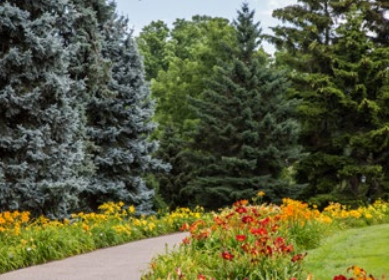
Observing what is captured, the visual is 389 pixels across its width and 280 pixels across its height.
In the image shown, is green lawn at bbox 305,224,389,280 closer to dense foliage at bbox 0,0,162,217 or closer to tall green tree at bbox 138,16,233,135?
dense foliage at bbox 0,0,162,217

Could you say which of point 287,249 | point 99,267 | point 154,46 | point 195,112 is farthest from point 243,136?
point 154,46

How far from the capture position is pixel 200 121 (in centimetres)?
2038

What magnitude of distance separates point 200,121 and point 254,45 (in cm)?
384

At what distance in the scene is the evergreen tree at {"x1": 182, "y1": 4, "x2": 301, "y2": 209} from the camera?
734 inches

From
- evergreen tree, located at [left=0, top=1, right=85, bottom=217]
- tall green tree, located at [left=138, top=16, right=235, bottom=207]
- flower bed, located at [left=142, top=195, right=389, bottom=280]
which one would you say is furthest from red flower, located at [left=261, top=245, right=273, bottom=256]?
tall green tree, located at [left=138, top=16, right=235, bottom=207]

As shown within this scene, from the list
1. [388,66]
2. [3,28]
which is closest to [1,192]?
[3,28]

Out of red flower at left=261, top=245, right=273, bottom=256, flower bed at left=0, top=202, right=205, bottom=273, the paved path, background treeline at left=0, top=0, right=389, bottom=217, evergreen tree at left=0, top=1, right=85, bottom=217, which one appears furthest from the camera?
background treeline at left=0, top=0, right=389, bottom=217

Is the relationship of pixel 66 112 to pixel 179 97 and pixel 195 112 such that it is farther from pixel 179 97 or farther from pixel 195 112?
pixel 179 97

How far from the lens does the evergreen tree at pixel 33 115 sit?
35.8 feet

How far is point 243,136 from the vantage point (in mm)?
18828

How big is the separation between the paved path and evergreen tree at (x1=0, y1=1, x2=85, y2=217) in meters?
2.35

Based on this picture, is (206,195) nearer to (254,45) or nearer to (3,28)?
(254,45)

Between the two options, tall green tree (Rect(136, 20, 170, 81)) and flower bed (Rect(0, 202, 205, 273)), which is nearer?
flower bed (Rect(0, 202, 205, 273))

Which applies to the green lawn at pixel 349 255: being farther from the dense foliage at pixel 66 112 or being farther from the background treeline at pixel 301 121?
the background treeline at pixel 301 121
